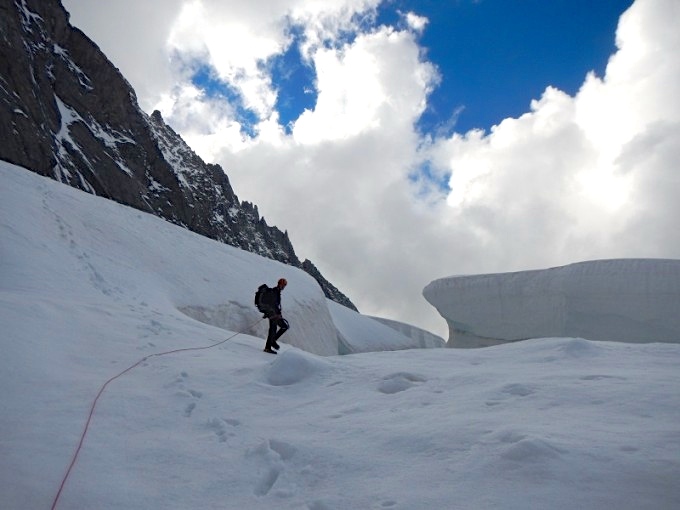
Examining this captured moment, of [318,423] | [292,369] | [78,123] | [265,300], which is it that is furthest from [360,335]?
[78,123]

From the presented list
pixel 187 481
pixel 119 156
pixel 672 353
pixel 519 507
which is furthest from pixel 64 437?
pixel 119 156

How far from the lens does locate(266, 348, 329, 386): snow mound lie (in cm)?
522

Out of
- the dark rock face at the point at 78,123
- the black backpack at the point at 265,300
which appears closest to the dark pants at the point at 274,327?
the black backpack at the point at 265,300

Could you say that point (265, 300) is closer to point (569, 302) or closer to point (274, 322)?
point (274, 322)

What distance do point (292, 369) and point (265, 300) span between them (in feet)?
9.01

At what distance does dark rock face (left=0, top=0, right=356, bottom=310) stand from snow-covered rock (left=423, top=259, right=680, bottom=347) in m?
29.7

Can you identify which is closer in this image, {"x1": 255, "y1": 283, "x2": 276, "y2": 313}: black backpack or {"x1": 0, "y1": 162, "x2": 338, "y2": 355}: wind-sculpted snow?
{"x1": 255, "y1": 283, "x2": 276, "y2": 313}: black backpack

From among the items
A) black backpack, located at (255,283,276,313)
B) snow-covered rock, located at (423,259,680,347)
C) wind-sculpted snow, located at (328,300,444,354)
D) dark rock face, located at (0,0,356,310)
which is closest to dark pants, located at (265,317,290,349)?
black backpack, located at (255,283,276,313)

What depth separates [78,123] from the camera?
45594mm

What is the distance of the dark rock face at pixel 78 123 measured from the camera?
35.8 metres

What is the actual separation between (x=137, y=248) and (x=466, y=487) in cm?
1238

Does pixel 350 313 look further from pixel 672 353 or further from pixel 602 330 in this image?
pixel 672 353

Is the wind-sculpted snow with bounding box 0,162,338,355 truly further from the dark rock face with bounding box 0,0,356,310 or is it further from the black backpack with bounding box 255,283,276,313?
the dark rock face with bounding box 0,0,356,310

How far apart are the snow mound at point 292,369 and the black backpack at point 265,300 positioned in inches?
95.2
